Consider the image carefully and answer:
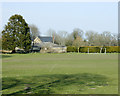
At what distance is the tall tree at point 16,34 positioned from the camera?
168 ft

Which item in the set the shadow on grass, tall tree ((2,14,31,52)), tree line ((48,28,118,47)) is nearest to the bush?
tree line ((48,28,118,47))

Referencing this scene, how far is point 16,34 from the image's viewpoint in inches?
2037

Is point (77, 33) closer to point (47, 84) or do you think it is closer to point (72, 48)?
point (72, 48)

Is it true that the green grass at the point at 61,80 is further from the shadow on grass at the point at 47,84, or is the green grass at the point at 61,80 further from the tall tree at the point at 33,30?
the tall tree at the point at 33,30

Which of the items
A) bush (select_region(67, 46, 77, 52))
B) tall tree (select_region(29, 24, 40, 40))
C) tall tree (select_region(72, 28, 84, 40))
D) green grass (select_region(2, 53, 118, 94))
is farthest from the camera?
tall tree (select_region(72, 28, 84, 40))

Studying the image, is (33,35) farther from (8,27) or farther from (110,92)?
(110,92)

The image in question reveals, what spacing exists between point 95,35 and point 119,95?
2377 inches

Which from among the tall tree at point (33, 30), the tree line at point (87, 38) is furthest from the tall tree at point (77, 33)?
the tall tree at point (33, 30)

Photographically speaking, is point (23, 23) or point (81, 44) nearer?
point (23, 23)

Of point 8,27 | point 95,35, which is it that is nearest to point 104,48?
point 95,35

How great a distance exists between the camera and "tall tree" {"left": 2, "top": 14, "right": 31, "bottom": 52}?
5134 centimetres

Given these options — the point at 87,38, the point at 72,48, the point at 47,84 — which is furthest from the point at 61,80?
the point at 87,38

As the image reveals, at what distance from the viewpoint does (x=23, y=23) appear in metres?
52.3

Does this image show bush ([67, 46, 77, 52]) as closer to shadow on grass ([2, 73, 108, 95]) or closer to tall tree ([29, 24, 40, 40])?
tall tree ([29, 24, 40, 40])
